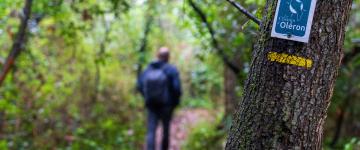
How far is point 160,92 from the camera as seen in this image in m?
6.91

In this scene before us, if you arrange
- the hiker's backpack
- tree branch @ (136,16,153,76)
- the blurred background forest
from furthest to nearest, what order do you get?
tree branch @ (136,16,153,76) < the hiker's backpack < the blurred background forest

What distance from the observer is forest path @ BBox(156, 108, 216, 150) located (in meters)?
9.76

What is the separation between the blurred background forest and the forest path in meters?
0.05

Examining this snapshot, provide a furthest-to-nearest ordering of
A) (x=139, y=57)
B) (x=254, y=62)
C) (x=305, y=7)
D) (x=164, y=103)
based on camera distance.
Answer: (x=139, y=57) → (x=164, y=103) → (x=254, y=62) → (x=305, y=7)

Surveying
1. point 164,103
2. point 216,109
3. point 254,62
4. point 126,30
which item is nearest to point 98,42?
point 126,30

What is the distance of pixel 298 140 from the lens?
1.96 m

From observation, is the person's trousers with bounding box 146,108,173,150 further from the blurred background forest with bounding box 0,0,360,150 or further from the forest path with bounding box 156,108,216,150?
the forest path with bounding box 156,108,216,150

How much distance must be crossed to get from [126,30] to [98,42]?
3.26 ft

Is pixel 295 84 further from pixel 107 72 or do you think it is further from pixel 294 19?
pixel 107 72

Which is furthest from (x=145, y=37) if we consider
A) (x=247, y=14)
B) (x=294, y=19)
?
(x=294, y=19)

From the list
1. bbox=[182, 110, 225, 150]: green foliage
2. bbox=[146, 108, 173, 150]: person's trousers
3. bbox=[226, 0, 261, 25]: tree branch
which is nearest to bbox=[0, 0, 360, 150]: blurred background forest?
bbox=[182, 110, 225, 150]: green foliage

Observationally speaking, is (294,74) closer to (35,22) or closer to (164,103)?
(164,103)

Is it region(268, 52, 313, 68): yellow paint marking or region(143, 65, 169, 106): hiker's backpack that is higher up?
region(268, 52, 313, 68): yellow paint marking

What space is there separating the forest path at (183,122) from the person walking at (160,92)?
6.46 feet
